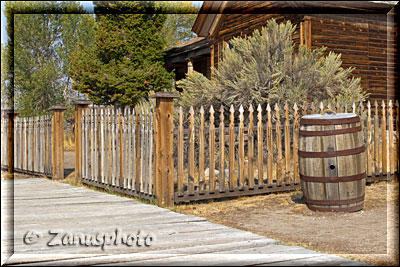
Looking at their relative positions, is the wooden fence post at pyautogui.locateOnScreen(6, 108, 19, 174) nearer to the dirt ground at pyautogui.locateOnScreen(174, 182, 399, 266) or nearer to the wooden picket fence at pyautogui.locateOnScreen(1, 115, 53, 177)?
the wooden picket fence at pyautogui.locateOnScreen(1, 115, 53, 177)

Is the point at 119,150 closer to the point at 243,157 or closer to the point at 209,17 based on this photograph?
the point at 243,157

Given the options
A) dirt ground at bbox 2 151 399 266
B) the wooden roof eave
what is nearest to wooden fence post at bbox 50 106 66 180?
dirt ground at bbox 2 151 399 266

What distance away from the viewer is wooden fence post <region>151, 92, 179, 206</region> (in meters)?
7.25

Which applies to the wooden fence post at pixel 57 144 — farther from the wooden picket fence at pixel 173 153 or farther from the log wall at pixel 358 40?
the log wall at pixel 358 40

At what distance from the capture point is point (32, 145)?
41.2ft

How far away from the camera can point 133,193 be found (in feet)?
26.6

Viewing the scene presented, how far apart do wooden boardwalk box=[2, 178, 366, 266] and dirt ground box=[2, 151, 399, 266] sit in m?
0.45

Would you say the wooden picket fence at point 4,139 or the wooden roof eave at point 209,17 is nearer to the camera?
the wooden picket fence at point 4,139

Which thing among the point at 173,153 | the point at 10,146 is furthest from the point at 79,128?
the point at 10,146

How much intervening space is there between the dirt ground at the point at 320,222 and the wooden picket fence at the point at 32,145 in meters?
5.48

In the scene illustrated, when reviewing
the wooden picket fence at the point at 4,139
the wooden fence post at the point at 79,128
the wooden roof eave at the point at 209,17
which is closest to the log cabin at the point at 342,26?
the wooden roof eave at the point at 209,17

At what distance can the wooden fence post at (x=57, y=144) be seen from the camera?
11086 mm

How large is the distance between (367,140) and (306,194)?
323 centimetres

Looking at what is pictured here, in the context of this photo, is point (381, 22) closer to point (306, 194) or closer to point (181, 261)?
point (306, 194)
